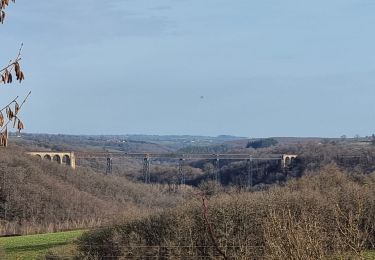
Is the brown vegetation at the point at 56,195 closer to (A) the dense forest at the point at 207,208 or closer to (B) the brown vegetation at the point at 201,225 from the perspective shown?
(A) the dense forest at the point at 207,208

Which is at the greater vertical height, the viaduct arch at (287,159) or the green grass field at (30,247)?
the viaduct arch at (287,159)

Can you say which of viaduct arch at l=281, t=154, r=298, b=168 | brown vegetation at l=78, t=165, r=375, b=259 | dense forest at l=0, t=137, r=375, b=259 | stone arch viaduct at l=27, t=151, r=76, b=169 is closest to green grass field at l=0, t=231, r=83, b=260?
dense forest at l=0, t=137, r=375, b=259

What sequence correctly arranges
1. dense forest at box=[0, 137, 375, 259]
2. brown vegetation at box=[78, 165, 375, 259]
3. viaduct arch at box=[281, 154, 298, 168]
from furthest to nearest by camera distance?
viaduct arch at box=[281, 154, 298, 168], brown vegetation at box=[78, 165, 375, 259], dense forest at box=[0, 137, 375, 259]

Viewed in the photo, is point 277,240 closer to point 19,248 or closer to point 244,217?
point 244,217

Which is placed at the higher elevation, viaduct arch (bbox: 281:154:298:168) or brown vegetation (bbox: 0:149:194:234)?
viaduct arch (bbox: 281:154:298:168)

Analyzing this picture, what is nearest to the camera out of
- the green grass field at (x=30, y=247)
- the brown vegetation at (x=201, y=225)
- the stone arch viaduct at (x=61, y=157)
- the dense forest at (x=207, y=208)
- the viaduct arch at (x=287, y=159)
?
the dense forest at (x=207, y=208)

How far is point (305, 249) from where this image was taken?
582cm

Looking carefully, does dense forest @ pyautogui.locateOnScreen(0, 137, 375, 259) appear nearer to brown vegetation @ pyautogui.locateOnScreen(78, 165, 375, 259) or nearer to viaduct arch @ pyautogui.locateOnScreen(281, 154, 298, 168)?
brown vegetation @ pyautogui.locateOnScreen(78, 165, 375, 259)

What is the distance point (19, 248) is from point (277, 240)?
3308 centimetres

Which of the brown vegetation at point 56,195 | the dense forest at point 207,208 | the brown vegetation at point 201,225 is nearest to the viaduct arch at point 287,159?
the dense forest at point 207,208

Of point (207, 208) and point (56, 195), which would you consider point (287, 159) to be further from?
point (207, 208)

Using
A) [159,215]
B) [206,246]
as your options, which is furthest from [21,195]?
[206,246]

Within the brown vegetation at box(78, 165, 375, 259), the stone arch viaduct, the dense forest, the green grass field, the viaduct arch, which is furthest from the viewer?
the viaduct arch

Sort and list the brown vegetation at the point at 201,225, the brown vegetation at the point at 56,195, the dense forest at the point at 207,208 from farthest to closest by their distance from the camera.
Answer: the brown vegetation at the point at 56,195 → the brown vegetation at the point at 201,225 → the dense forest at the point at 207,208
